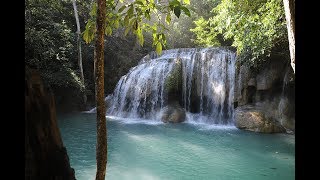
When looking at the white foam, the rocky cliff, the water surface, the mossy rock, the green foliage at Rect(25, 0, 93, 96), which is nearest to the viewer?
the water surface

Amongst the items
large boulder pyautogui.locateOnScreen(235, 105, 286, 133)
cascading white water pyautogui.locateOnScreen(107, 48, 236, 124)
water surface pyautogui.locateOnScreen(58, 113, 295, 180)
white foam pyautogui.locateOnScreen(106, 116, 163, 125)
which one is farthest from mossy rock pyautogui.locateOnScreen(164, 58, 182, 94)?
large boulder pyautogui.locateOnScreen(235, 105, 286, 133)

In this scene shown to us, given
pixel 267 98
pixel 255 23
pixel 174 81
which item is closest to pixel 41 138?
pixel 255 23

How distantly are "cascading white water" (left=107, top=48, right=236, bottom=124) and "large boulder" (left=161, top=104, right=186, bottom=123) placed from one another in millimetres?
524

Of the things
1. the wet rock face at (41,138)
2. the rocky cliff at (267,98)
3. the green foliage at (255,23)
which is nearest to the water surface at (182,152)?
the rocky cliff at (267,98)

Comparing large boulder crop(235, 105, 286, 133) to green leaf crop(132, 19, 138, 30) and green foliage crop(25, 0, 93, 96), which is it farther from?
green leaf crop(132, 19, 138, 30)

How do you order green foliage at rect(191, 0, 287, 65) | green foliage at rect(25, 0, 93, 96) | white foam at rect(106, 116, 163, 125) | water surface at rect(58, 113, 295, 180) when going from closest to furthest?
water surface at rect(58, 113, 295, 180), green foliage at rect(191, 0, 287, 65), green foliage at rect(25, 0, 93, 96), white foam at rect(106, 116, 163, 125)

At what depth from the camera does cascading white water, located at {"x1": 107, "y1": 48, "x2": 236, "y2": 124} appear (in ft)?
51.9

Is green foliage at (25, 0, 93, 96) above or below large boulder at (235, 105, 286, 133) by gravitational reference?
above

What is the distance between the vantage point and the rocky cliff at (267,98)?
12.9 meters

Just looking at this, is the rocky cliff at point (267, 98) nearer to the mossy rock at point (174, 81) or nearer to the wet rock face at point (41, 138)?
the mossy rock at point (174, 81)

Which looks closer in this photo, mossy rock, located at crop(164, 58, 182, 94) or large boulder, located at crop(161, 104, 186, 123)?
large boulder, located at crop(161, 104, 186, 123)
